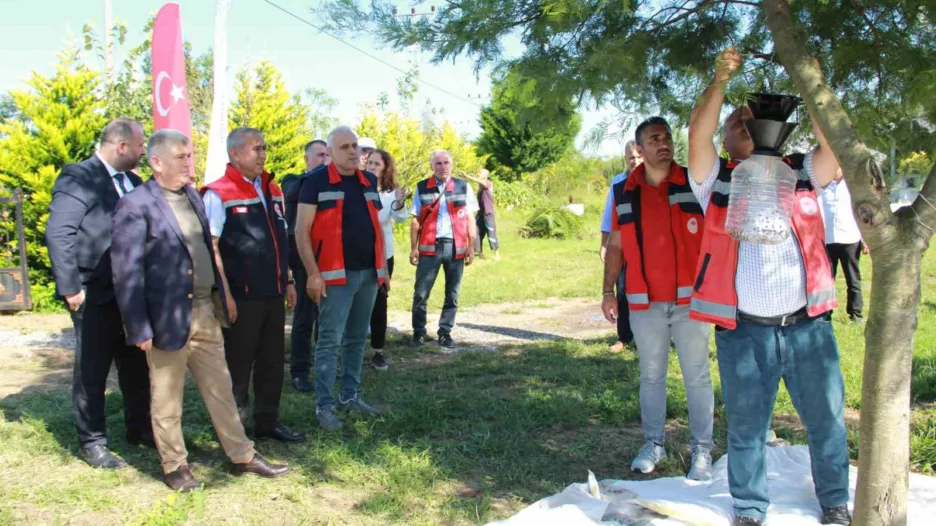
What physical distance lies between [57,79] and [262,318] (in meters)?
7.28

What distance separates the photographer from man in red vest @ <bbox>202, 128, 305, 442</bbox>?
4883 mm

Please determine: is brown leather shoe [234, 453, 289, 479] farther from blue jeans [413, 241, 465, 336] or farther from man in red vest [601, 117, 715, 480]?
blue jeans [413, 241, 465, 336]

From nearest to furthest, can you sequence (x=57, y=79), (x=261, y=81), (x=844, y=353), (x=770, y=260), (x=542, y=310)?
(x=770, y=260), (x=844, y=353), (x=57, y=79), (x=542, y=310), (x=261, y=81)

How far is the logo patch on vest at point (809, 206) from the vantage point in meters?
3.45

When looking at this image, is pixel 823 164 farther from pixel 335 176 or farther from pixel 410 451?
pixel 335 176

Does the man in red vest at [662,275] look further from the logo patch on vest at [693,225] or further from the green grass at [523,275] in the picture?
the green grass at [523,275]

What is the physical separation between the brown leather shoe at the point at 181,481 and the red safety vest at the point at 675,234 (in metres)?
2.58

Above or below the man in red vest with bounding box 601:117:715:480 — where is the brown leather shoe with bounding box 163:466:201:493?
below

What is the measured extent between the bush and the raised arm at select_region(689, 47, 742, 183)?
60.8 ft

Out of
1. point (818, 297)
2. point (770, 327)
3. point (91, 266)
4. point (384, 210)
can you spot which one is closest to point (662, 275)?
point (770, 327)

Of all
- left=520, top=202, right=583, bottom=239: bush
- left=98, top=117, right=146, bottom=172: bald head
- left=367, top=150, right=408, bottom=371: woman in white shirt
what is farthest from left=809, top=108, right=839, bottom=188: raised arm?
left=520, top=202, right=583, bottom=239: bush

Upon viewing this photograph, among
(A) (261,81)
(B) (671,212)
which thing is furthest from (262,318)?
(A) (261,81)

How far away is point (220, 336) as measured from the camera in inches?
176

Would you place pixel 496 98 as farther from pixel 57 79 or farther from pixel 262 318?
pixel 57 79
